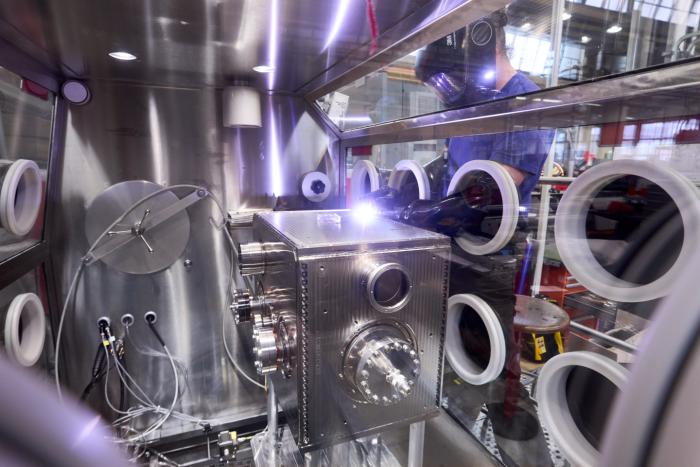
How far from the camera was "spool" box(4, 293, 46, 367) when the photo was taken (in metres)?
1.14

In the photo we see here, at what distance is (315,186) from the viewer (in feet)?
6.53

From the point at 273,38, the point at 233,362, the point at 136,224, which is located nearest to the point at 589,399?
the point at 273,38

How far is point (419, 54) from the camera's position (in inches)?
43.8

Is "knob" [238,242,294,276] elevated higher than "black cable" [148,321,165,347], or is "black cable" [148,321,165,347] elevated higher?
"knob" [238,242,294,276]

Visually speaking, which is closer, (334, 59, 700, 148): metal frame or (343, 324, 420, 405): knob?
(334, 59, 700, 148): metal frame

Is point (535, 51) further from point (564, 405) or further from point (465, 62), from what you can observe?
point (564, 405)

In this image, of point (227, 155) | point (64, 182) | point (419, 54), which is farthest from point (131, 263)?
point (419, 54)

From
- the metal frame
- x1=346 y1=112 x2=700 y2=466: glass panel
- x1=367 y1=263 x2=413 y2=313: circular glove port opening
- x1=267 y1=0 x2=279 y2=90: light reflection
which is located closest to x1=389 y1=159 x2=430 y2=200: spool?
x1=346 y1=112 x2=700 y2=466: glass panel

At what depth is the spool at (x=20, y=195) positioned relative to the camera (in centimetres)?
112

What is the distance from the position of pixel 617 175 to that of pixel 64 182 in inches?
78.8

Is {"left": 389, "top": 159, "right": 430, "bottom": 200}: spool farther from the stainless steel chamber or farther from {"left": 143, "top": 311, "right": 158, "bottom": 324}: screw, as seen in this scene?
{"left": 143, "top": 311, "right": 158, "bottom": 324}: screw

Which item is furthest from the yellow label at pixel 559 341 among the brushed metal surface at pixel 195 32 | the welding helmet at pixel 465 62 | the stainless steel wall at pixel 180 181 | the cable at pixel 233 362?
the cable at pixel 233 362

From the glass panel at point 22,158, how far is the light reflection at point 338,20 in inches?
41.2

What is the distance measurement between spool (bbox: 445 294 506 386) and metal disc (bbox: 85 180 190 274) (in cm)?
132
